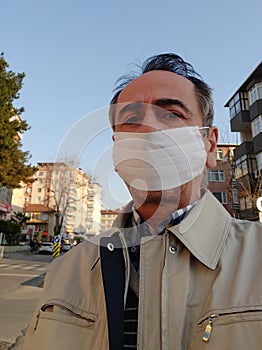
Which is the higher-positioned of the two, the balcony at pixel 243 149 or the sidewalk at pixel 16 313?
the balcony at pixel 243 149

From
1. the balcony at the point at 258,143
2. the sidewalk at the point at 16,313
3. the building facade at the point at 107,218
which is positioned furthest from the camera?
the balcony at the point at 258,143

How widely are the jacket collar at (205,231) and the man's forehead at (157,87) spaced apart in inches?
20.4

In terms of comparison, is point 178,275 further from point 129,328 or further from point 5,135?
point 5,135

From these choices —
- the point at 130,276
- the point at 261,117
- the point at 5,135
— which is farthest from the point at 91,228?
the point at 261,117

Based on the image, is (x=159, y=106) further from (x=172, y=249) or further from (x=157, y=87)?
(x=172, y=249)

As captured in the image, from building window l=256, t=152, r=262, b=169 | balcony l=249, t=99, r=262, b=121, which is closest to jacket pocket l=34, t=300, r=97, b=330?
building window l=256, t=152, r=262, b=169

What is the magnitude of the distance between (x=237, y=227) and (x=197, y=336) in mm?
438

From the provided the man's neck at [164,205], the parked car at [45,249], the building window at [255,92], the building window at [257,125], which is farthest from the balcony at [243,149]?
the man's neck at [164,205]

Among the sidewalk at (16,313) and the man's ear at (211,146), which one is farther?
the sidewalk at (16,313)

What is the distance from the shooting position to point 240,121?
23.0 m

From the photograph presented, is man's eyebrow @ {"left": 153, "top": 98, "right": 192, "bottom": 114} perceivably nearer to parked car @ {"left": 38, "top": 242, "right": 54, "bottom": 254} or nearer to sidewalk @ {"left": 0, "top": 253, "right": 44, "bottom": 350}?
sidewalk @ {"left": 0, "top": 253, "right": 44, "bottom": 350}

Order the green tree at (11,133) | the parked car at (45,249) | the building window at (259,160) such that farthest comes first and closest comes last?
the parked car at (45,249)
the building window at (259,160)
the green tree at (11,133)

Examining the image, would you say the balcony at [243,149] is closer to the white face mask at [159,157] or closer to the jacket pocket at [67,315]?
the white face mask at [159,157]

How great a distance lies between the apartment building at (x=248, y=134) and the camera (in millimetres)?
20953
